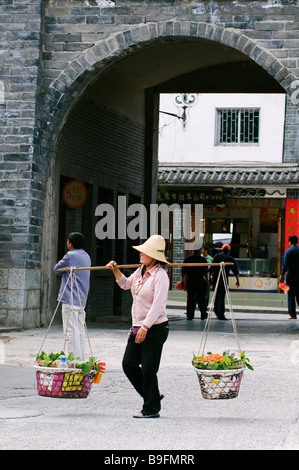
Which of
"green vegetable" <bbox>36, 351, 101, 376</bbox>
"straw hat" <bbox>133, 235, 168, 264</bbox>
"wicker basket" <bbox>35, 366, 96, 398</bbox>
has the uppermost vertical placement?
"straw hat" <bbox>133, 235, 168, 264</bbox>

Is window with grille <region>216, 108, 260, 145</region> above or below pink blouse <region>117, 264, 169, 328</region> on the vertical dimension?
above

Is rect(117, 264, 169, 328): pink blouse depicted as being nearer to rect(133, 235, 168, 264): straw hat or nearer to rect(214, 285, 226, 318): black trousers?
rect(133, 235, 168, 264): straw hat

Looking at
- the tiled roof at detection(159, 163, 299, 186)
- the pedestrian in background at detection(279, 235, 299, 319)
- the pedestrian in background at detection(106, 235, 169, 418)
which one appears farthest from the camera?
the tiled roof at detection(159, 163, 299, 186)

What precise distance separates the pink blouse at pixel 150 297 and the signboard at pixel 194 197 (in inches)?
919

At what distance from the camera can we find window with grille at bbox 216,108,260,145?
106 feet

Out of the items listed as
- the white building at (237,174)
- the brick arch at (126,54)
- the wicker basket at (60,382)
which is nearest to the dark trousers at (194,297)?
the brick arch at (126,54)

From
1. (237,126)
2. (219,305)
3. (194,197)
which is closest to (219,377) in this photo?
(219,305)

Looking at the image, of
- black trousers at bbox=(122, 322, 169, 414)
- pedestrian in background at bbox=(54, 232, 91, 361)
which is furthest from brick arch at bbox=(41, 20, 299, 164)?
black trousers at bbox=(122, 322, 169, 414)

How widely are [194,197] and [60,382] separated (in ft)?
79.9

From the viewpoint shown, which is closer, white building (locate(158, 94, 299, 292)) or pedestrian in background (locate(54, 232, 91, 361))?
pedestrian in background (locate(54, 232, 91, 361))

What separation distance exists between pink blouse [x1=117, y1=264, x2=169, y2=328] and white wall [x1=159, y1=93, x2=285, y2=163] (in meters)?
24.1

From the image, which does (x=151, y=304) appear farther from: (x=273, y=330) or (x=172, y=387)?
(x=273, y=330)

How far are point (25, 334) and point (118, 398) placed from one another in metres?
6.11

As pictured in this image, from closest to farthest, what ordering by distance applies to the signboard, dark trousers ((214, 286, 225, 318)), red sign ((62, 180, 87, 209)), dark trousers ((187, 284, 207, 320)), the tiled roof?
1. red sign ((62, 180, 87, 209))
2. dark trousers ((187, 284, 207, 320))
3. dark trousers ((214, 286, 225, 318))
4. the tiled roof
5. the signboard
